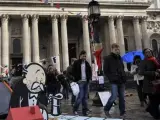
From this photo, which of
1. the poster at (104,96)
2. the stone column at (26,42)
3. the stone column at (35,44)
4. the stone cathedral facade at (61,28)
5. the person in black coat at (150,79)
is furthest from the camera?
the stone cathedral facade at (61,28)

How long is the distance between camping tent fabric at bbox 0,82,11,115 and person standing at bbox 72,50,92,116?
3.52 meters

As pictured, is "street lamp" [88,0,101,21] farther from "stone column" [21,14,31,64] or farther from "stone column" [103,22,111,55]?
"stone column" [103,22,111,55]

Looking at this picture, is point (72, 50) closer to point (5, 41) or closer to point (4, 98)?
point (5, 41)

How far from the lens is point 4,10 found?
34.1 m

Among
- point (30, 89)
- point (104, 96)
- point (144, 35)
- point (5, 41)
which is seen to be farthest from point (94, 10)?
point (144, 35)

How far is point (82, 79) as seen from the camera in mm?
9117

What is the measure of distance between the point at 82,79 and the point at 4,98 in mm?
3795

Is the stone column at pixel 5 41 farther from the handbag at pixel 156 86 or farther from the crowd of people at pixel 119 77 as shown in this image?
the handbag at pixel 156 86

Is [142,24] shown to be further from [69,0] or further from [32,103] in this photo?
[32,103]

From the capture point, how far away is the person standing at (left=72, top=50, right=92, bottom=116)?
904 centimetres

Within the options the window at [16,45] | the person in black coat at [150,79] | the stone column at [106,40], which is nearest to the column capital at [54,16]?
the window at [16,45]

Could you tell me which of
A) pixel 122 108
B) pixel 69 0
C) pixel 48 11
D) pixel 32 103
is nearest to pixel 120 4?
pixel 69 0

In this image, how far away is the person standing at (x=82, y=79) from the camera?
29.7 feet

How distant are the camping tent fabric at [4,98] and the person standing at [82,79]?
3.52 metres
